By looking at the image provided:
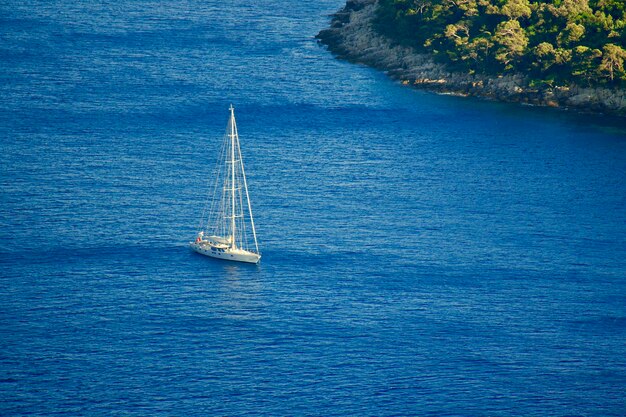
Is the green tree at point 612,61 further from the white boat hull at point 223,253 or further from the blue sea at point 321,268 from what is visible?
the white boat hull at point 223,253

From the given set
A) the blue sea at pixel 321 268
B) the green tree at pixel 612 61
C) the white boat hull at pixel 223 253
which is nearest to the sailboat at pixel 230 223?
the white boat hull at pixel 223 253

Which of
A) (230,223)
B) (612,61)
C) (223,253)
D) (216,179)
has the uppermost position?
(612,61)

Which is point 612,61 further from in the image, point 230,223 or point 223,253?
point 223,253

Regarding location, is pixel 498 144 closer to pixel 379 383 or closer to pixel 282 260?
pixel 282 260

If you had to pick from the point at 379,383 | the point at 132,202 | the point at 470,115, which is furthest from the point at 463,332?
the point at 470,115

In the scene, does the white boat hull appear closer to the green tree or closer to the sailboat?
the sailboat

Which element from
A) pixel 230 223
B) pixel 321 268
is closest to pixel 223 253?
pixel 230 223
